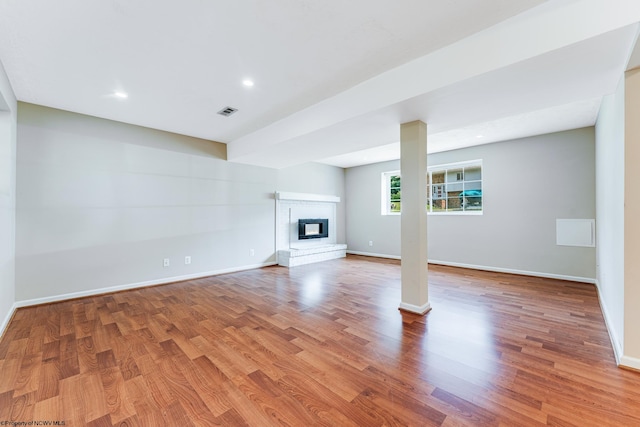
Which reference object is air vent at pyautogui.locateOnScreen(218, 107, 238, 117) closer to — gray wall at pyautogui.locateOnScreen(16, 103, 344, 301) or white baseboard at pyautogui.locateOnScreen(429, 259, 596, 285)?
gray wall at pyautogui.locateOnScreen(16, 103, 344, 301)

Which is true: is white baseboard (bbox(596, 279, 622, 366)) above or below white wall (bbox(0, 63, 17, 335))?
below

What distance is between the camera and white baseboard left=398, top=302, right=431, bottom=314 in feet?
9.48

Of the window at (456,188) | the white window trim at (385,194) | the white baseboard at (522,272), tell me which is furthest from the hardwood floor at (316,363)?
the white window trim at (385,194)

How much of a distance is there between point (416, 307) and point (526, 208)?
3.33 m

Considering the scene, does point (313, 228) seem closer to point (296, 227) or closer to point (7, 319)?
point (296, 227)

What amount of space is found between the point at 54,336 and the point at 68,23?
2629 millimetres

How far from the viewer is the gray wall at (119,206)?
3.26m

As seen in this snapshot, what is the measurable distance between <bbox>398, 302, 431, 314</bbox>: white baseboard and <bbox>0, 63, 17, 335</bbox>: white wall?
400 cm

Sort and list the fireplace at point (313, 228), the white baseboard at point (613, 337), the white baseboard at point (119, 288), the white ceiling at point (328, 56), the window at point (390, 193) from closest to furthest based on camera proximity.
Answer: the white ceiling at point (328, 56)
the white baseboard at point (613, 337)
the white baseboard at point (119, 288)
the fireplace at point (313, 228)
the window at point (390, 193)

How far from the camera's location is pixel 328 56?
2.26m

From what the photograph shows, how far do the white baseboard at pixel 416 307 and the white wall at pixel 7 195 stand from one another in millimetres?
4004

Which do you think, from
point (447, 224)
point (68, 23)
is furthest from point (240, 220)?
point (447, 224)

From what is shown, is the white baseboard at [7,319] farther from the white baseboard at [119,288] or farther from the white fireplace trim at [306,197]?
the white fireplace trim at [306,197]

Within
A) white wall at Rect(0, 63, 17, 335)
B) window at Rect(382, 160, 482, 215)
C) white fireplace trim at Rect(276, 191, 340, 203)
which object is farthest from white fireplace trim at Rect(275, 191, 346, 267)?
white wall at Rect(0, 63, 17, 335)
